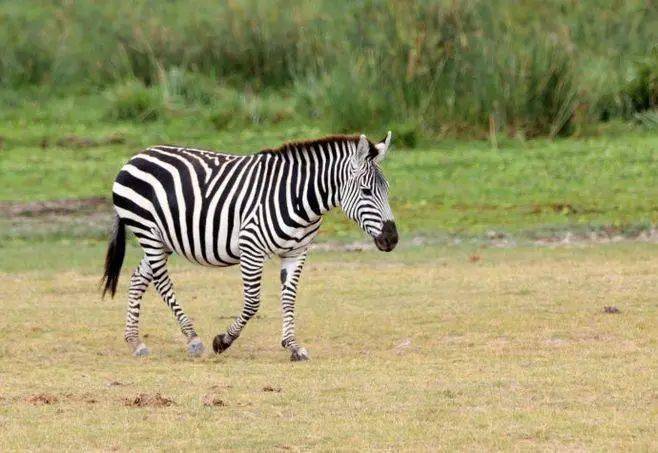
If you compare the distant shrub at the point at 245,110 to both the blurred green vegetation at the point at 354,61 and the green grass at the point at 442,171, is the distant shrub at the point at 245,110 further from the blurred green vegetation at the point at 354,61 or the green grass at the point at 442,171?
the green grass at the point at 442,171

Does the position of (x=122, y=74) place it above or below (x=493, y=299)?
below

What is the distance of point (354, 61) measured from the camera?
23625 millimetres

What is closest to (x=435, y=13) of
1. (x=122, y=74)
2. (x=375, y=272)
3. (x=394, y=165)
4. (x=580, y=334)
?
(x=394, y=165)

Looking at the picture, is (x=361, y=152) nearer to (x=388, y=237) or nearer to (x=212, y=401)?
(x=388, y=237)

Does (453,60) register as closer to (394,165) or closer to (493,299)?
(394,165)

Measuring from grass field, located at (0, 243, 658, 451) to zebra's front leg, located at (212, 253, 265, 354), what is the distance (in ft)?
0.77

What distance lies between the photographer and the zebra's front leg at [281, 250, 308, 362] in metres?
10.9

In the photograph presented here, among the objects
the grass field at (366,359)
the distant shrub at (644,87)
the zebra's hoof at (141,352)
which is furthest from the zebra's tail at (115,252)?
the distant shrub at (644,87)

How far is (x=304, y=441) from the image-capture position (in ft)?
26.1

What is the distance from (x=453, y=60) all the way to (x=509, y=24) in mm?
1340

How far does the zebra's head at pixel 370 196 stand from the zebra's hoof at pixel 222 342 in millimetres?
1238

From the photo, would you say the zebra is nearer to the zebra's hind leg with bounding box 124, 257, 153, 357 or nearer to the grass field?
the zebra's hind leg with bounding box 124, 257, 153, 357

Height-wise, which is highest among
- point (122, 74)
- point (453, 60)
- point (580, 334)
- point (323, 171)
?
point (323, 171)

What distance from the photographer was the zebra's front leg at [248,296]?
11.1 metres
